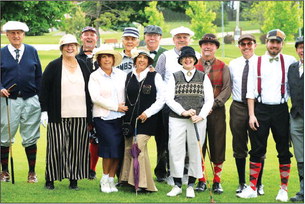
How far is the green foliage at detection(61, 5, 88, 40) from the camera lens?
3891 cm

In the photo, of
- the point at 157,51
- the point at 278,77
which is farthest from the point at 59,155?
the point at 278,77

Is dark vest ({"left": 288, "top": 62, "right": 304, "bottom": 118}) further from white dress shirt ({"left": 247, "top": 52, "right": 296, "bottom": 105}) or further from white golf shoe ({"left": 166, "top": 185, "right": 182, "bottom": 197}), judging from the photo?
white golf shoe ({"left": 166, "top": 185, "right": 182, "bottom": 197})

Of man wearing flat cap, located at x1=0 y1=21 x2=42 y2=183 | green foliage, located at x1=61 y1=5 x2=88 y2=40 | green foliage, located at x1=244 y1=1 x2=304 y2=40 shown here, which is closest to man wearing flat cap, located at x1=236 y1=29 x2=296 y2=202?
man wearing flat cap, located at x1=0 y1=21 x2=42 y2=183

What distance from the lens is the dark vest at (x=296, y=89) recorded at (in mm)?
7352

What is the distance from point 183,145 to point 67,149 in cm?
156

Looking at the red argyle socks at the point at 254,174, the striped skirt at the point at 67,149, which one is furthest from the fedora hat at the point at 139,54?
the red argyle socks at the point at 254,174

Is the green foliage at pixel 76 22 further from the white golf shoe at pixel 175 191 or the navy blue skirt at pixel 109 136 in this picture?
the white golf shoe at pixel 175 191

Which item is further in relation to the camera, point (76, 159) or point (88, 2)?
point (88, 2)

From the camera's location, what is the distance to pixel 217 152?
819 centimetres

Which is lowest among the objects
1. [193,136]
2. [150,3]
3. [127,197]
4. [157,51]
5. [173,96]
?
[127,197]

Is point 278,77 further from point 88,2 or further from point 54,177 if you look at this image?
point 88,2

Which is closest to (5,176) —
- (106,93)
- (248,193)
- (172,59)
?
(106,93)

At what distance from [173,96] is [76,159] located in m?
1.57

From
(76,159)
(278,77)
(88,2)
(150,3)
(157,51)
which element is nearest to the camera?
(278,77)
